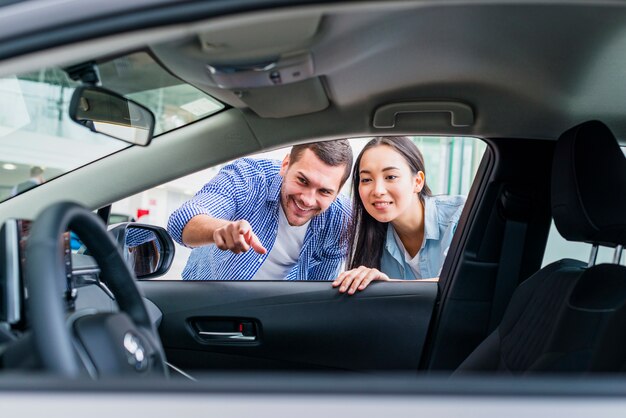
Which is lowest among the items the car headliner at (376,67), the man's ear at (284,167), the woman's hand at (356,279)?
the woman's hand at (356,279)

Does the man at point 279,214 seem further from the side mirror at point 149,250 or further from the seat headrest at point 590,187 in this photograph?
the seat headrest at point 590,187

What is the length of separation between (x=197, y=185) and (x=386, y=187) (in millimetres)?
878

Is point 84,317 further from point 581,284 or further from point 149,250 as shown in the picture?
point 581,284

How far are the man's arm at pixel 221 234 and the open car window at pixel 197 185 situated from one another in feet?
0.23

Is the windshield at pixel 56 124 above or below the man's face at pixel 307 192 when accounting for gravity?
above

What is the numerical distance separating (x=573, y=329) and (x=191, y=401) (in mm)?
1140

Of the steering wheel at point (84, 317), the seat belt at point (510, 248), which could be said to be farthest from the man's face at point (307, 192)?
the steering wheel at point (84, 317)

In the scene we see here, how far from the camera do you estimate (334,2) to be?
855mm

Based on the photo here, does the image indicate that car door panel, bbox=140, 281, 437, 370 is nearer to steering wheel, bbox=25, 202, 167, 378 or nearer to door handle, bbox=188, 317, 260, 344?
door handle, bbox=188, 317, 260, 344

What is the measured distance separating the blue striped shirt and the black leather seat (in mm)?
926

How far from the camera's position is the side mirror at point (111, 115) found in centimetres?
135

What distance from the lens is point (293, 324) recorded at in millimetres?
2377

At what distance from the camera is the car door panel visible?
92.3 inches

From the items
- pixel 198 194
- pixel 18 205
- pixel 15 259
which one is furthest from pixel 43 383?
pixel 198 194
